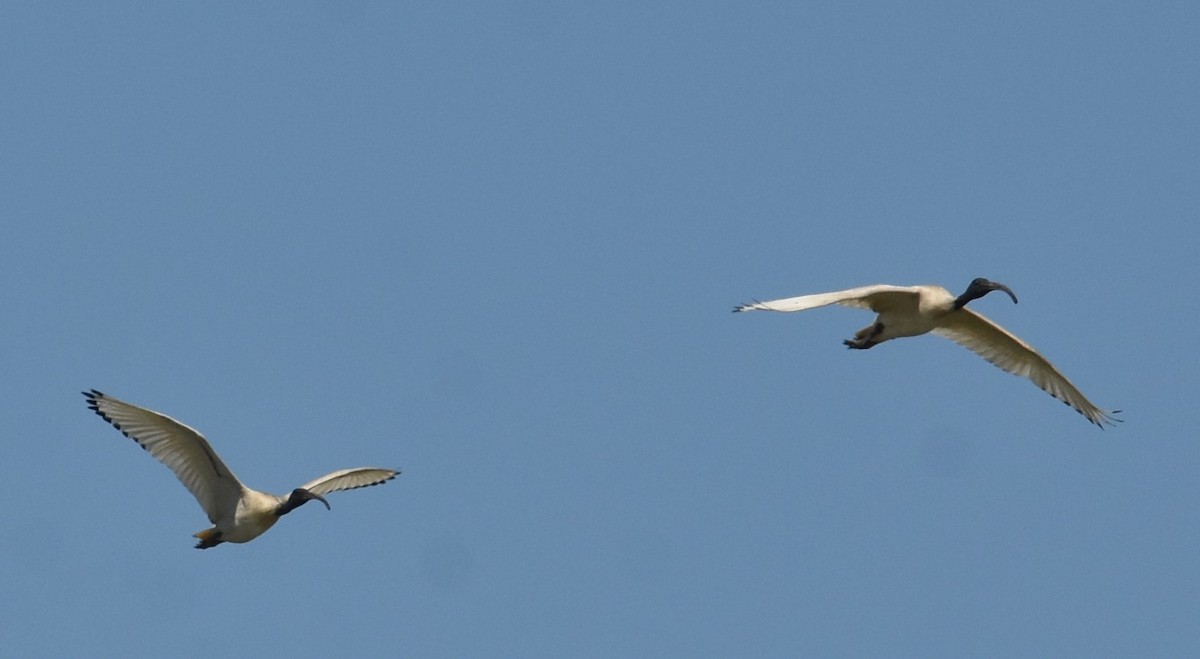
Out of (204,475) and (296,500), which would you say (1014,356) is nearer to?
(296,500)

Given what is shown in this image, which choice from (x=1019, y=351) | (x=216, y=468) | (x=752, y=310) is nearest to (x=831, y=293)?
(x=752, y=310)

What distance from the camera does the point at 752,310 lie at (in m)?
17.9

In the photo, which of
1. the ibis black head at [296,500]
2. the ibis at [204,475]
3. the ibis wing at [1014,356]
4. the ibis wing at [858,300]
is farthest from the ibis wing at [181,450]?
the ibis wing at [1014,356]

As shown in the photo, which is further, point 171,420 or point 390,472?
point 390,472

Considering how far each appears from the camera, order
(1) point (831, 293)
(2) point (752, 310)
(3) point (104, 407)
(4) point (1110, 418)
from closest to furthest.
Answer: (2) point (752, 310) → (1) point (831, 293) → (3) point (104, 407) → (4) point (1110, 418)

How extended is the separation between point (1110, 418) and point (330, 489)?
29.0ft

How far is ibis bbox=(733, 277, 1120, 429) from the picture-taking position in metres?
21.2

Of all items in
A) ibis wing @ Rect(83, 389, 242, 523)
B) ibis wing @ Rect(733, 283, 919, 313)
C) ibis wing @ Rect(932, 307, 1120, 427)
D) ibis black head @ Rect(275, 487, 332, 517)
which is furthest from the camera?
ibis wing @ Rect(932, 307, 1120, 427)

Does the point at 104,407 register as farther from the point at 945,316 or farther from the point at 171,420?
the point at 945,316

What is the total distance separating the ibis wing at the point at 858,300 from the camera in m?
18.0

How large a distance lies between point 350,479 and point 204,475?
9.14 ft

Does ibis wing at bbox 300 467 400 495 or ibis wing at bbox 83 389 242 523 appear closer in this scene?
ibis wing at bbox 83 389 242 523

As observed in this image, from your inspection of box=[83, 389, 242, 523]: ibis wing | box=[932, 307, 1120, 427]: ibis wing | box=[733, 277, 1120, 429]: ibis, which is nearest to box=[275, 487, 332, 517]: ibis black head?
box=[83, 389, 242, 523]: ibis wing

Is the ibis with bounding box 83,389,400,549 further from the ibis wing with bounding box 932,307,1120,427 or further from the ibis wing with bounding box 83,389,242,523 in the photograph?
the ibis wing with bounding box 932,307,1120,427
